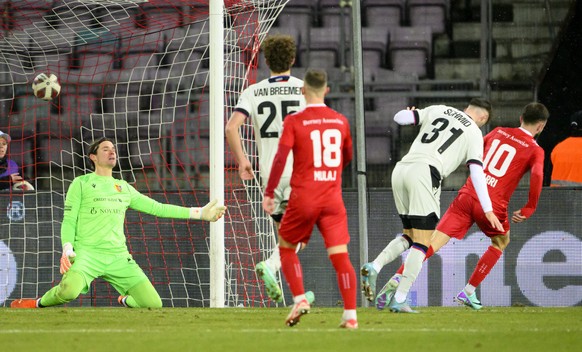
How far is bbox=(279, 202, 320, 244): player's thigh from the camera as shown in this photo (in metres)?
6.73

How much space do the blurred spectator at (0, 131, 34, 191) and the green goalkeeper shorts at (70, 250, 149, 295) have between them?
1.95 metres

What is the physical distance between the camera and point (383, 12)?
14.8 metres

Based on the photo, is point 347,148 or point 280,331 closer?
point 280,331

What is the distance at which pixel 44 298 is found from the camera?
959 cm

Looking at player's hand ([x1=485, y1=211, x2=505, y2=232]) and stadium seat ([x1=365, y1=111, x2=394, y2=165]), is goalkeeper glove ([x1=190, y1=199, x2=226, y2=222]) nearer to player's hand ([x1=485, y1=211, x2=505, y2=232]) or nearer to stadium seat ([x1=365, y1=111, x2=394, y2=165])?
player's hand ([x1=485, y1=211, x2=505, y2=232])

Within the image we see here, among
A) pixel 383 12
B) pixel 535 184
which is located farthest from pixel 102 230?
pixel 383 12

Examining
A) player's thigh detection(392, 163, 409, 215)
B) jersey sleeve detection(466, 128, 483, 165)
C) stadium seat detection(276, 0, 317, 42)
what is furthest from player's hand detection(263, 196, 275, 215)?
stadium seat detection(276, 0, 317, 42)

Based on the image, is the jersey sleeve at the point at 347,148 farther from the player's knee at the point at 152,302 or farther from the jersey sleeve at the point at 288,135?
the player's knee at the point at 152,302

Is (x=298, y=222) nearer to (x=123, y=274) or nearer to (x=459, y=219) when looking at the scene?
(x=459, y=219)

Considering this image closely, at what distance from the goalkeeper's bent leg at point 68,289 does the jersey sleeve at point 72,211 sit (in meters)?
0.30

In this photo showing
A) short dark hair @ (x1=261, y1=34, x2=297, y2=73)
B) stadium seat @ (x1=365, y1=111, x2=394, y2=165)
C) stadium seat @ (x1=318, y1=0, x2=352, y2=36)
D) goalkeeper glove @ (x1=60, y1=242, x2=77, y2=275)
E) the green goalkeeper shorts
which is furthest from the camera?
stadium seat @ (x1=318, y1=0, x2=352, y2=36)

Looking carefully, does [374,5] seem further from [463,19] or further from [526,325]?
[526,325]

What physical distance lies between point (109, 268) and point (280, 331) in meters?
3.39

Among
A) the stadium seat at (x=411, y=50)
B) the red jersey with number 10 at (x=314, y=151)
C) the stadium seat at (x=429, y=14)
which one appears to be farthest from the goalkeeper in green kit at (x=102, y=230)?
the stadium seat at (x=429, y=14)
